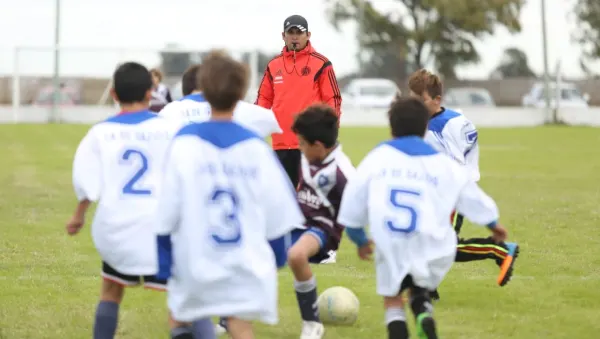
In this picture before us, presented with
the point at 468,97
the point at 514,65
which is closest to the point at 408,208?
the point at 468,97

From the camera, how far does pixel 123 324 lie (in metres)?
7.31

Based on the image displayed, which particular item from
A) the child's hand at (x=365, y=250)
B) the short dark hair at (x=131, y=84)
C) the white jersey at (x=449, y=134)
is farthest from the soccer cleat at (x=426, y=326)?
the white jersey at (x=449, y=134)

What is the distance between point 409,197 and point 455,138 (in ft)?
8.35

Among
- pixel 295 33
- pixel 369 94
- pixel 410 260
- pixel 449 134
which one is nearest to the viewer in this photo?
pixel 410 260

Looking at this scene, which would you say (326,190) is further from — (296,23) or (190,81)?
(296,23)

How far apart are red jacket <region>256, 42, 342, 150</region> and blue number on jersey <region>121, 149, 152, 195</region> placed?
362 cm

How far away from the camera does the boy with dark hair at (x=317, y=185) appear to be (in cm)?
646

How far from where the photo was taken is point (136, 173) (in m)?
5.61

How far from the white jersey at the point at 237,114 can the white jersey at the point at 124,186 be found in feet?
3.65

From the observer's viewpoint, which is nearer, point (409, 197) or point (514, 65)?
point (409, 197)

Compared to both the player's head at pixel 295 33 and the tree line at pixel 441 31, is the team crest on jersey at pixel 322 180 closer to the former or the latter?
the player's head at pixel 295 33

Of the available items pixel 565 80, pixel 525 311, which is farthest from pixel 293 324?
pixel 565 80

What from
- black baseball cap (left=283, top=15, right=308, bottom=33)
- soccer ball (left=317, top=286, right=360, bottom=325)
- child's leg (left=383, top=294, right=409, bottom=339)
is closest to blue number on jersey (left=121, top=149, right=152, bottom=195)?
child's leg (left=383, top=294, right=409, bottom=339)

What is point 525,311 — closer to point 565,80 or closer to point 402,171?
point 402,171
